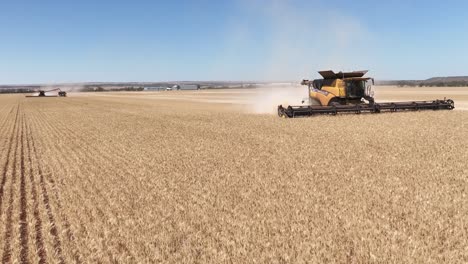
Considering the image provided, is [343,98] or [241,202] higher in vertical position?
[343,98]

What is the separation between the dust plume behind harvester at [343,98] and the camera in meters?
23.2

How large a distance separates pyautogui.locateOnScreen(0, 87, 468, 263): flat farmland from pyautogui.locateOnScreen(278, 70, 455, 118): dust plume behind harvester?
8398 mm

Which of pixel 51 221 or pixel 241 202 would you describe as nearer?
pixel 51 221

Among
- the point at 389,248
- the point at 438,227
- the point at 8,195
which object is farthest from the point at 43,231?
the point at 438,227

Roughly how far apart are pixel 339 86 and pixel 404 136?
30.6 ft

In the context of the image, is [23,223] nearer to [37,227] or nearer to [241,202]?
[37,227]

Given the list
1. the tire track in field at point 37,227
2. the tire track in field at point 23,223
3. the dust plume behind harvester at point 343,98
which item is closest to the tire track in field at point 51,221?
the tire track in field at point 37,227

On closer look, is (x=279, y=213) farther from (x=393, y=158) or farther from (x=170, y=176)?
(x=393, y=158)

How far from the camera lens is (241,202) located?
7355 millimetres

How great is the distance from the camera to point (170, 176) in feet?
31.9

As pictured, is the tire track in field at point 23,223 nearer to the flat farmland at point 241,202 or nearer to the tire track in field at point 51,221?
the flat farmland at point 241,202

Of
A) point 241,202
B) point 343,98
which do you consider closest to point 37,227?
point 241,202

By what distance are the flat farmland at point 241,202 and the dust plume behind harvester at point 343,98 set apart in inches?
331

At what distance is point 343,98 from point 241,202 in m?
18.2
